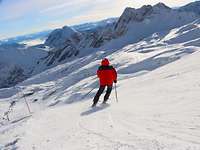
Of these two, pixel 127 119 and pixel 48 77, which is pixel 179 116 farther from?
pixel 48 77

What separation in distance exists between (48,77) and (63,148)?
132128 millimetres

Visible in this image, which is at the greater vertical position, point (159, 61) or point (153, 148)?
point (153, 148)

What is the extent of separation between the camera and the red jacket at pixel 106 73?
17344mm

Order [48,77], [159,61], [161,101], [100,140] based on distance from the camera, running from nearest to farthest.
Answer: [100,140]
[161,101]
[159,61]
[48,77]

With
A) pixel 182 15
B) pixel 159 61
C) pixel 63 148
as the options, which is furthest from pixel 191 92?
pixel 182 15

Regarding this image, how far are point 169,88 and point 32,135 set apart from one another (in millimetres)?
7167

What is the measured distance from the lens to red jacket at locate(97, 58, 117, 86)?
56.9 feet

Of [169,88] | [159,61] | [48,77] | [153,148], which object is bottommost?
[48,77]

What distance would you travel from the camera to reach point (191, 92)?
14906mm

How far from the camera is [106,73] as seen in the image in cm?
1734

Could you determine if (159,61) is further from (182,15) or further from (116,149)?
(182,15)

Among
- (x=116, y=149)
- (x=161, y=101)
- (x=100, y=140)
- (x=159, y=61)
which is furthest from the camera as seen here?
(x=159, y=61)

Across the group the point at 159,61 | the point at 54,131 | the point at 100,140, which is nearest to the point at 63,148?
the point at 100,140

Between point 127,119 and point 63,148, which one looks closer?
point 63,148
